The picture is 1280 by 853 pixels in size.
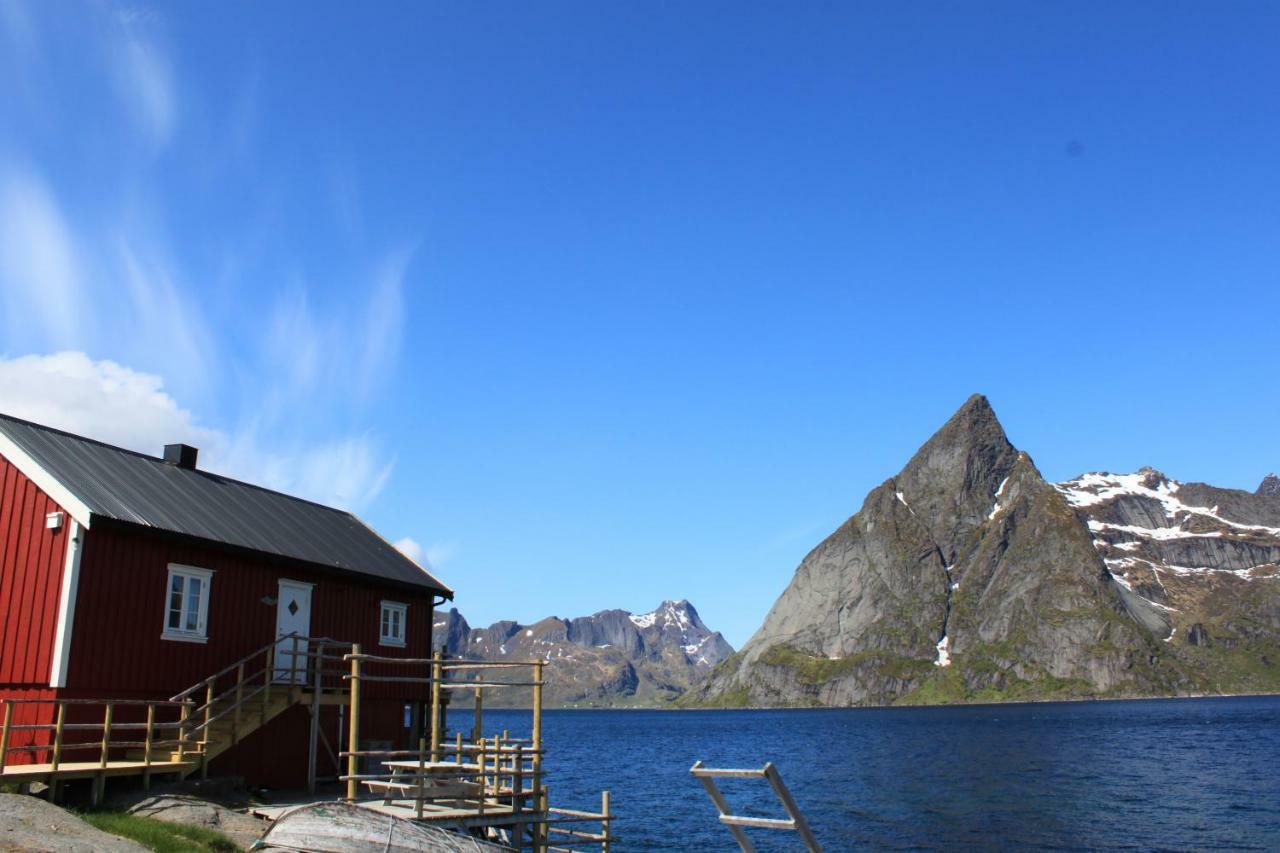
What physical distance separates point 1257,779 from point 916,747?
48255 mm

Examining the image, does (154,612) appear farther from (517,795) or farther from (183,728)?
(517,795)

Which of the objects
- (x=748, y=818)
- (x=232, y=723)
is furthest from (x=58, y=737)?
(x=748, y=818)

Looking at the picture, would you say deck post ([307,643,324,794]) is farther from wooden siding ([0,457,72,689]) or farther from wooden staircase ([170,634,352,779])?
wooden siding ([0,457,72,689])

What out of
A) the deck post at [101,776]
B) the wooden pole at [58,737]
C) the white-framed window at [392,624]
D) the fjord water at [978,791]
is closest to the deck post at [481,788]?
the deck post at [101,776]

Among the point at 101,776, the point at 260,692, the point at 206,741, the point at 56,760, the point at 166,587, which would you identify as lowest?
the point at 101,776

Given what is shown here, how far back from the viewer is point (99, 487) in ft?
92.8

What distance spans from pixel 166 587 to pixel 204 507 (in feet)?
13.8

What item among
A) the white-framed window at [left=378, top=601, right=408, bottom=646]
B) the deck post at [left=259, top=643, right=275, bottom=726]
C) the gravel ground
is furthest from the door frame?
the gravel ground

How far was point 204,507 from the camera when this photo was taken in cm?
3197

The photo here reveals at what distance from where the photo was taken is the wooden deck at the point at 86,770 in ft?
72.1

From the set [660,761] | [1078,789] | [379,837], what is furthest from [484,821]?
[660,761]

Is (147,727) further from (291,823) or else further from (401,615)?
(401,615)

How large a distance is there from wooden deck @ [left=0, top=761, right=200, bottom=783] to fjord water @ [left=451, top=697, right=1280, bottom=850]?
77.3 ft

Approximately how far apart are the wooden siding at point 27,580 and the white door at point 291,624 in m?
6.40
